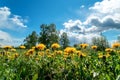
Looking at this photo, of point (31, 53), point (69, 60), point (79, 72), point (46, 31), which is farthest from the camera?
point (46, 31)

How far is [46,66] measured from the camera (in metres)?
4.85

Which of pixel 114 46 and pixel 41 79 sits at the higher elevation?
pixel 114 46

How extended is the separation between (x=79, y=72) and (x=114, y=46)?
12.3 feet

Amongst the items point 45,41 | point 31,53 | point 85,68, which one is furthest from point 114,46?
point 45,41

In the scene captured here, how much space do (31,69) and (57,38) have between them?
93.8m

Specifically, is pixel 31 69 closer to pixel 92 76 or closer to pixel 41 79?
pixel 41 79

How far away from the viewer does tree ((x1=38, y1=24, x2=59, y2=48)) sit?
313 feet

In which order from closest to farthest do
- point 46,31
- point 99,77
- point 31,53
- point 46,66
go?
point 99,77 → point 46,66 → point 31,53 → point 46,31

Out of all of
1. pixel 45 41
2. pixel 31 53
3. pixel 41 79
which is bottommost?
pixel 41 79

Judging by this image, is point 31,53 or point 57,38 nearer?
point 31,53

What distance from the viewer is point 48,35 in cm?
9938

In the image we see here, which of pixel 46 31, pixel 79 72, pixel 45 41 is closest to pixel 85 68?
pixel 79 72

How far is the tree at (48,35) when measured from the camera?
95.2 metres

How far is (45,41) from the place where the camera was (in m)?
94.6
